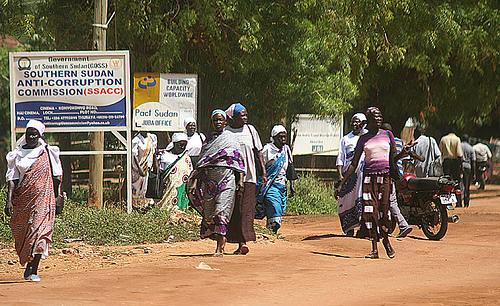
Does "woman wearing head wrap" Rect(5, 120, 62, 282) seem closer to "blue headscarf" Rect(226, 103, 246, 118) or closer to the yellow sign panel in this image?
"blue headscarf" Rect(226, 103, 246, 118)

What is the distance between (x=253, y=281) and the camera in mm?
7074

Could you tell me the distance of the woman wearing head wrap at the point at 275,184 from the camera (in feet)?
36.2

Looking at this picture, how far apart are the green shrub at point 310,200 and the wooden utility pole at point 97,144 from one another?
5.45 metres

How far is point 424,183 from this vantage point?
11008 mm

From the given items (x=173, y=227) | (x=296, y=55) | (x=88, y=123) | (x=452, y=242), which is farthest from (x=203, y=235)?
(x=296, y=55)

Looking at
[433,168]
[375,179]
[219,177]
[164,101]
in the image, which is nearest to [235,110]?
[219,177]

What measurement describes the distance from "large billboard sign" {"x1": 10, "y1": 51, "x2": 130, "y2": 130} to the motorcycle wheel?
16.3 ft

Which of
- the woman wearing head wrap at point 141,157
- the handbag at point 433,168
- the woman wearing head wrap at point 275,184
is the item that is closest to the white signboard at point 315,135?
the handbag at point 433,168

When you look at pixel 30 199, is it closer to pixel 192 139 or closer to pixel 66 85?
pixel 66 85

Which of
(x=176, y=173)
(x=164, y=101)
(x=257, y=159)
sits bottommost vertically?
(x=176, y=173)

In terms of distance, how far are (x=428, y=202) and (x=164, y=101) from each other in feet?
16.5

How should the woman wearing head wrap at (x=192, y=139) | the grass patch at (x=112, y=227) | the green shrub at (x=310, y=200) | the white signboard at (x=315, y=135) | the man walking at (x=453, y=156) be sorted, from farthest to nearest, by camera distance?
the white signboard at (x=315, y=135), the man walking at (x=453, y=156), the green shrub at (x=310, y=200), the woman wearing head wrap at (x=192, y=139), the grass patch at (x=112, y=227)

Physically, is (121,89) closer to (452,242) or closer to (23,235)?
(23,235)

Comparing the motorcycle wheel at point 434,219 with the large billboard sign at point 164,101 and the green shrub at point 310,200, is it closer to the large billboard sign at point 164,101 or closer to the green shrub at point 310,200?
the large billboard sign at point 164,101
